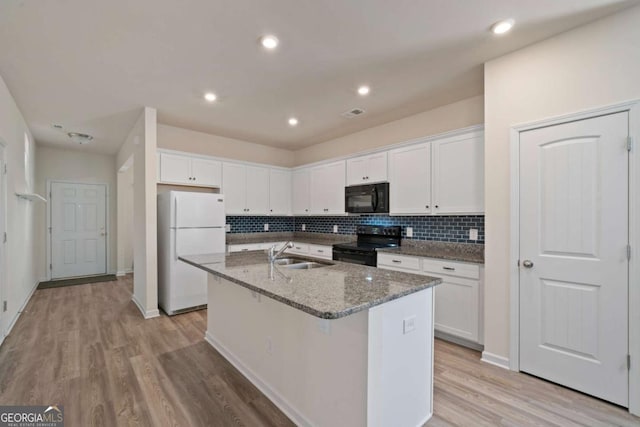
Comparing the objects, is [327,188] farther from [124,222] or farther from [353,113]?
A: [124,222]

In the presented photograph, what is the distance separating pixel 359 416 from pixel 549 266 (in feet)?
6.13

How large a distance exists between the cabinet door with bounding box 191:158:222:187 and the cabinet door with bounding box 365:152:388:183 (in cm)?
231

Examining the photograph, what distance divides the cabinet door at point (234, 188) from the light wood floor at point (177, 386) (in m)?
2.00

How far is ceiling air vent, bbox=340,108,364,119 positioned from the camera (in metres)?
3.68

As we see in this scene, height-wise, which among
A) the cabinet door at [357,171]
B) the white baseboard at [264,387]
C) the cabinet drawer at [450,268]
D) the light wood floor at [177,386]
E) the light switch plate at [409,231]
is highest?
the cabinet door at [357,171]

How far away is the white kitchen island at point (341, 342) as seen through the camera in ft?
4.55

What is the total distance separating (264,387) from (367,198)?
2.64m

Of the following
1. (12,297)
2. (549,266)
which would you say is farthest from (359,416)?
(12,297)

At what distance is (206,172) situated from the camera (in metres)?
4.40

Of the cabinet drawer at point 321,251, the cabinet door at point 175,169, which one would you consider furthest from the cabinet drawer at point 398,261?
the cabinet door at point 175,169

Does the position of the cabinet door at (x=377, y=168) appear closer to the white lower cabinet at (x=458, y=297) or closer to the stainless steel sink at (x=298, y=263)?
the white lower cabinet at (x=458, y=297)

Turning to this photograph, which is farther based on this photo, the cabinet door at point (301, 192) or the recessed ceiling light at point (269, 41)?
the cabinet door at point (301, 192)

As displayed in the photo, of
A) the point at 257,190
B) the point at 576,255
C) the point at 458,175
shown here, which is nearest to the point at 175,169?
the point at 257,190

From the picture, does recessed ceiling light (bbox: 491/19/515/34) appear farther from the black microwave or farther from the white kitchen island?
the black microwave
